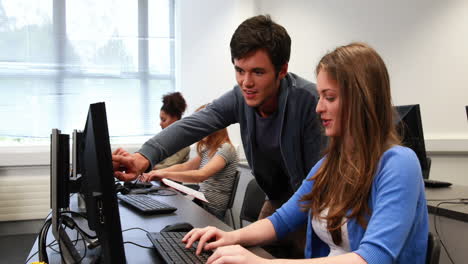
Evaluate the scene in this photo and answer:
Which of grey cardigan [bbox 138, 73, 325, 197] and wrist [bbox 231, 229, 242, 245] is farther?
grey cardigan [bbox 138, 73, 325, 197]

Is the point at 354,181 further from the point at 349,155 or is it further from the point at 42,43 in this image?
the point at 42,43

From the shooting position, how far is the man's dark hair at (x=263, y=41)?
1397 millimetres

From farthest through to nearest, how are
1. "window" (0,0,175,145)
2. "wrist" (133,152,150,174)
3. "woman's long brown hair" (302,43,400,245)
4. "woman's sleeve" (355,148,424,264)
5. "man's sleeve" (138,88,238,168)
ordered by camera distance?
"window" (0,0,175,145) → "man's sleeve" (138,88,238,168) → "wrist" (133,152,150,174) → "woman's long brown hair" (302,43,400,245) → "woman's sleeve" (355,148,424,264)

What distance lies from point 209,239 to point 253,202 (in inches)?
46.1

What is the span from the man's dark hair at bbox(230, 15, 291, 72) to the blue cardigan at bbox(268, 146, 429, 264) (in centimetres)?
56

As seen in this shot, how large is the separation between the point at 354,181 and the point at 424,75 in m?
3.05

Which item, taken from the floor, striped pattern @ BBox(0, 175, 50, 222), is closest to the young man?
the floor

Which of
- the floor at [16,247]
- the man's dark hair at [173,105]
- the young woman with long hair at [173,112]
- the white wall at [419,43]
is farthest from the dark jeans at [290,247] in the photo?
the white wall at [419,43]

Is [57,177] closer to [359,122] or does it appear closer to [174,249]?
[174,249]

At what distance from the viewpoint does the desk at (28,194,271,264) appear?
3.64 ft

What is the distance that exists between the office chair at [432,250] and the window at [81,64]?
367 cm

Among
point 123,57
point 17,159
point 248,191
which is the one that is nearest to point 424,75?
point 248,191

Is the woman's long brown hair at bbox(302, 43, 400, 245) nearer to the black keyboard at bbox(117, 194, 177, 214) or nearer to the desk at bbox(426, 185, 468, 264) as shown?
the black keyboard at bbox(117, 194, 177, 214)

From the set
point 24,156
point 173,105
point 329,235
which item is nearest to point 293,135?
point 329,235
